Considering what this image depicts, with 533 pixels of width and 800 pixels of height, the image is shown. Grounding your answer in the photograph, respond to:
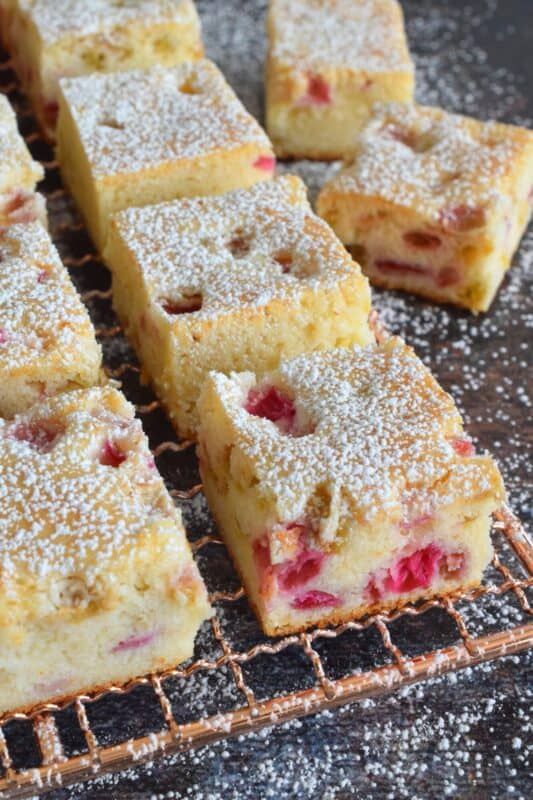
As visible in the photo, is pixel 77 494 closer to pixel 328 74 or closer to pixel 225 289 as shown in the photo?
pixel 225 289

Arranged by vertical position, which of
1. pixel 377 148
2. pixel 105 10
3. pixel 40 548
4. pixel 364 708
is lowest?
pixel 364 708

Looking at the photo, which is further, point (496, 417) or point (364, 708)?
point (496, 417)

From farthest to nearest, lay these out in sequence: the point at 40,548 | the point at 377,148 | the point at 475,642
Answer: the point at 377,148, the point at 475,642, the point at 40,548

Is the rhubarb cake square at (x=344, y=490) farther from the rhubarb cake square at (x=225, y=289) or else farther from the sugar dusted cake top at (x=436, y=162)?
the sugar dusted cake top at (x=436, y=162)

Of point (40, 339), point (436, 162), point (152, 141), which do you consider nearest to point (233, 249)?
point (152, 141)

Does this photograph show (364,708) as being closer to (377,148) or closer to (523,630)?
(523,630)

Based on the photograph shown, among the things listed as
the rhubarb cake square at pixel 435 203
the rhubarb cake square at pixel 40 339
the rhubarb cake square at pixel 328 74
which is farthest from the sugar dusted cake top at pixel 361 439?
the rhubarb cake square at pixel 328 74

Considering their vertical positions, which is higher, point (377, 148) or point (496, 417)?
point (377, 148)

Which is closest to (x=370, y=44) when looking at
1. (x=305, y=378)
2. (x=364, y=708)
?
(x=305, y=378)
